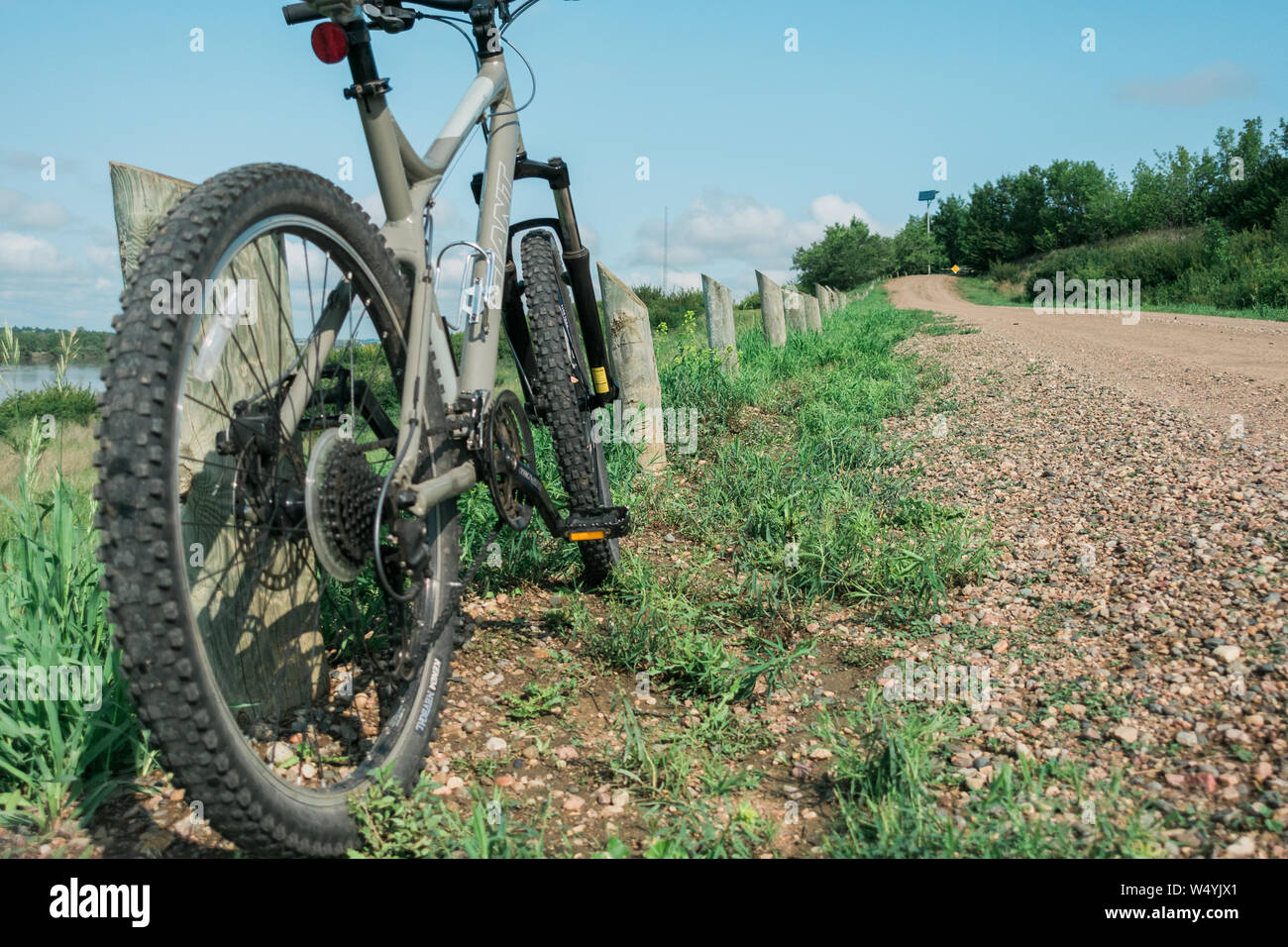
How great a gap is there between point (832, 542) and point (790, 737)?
4.21 ft

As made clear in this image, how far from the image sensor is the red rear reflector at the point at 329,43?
2076 mm

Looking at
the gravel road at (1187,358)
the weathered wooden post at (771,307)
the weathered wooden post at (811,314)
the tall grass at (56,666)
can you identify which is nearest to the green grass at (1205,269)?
the gravel road at (1187,358)

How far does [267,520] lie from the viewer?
6.36ft

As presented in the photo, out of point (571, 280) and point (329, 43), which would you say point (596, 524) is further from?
point (329, 43)

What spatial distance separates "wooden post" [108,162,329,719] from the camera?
218 cm

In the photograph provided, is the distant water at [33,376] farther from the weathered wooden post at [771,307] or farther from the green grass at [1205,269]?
the green grass at [1205,269]

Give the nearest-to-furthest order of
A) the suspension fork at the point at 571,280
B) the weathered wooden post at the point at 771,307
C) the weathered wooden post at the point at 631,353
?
the suspension fork at the point at 571,280
the weathered wooden post at the point at 631,353
the weathered wooden post at the point at 771,307

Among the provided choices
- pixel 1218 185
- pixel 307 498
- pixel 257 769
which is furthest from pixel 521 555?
pixel 1218 185

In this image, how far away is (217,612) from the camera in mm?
2230

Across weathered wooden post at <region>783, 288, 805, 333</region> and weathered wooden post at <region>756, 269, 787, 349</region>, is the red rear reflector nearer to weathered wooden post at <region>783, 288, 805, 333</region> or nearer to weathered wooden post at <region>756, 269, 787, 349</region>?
weathered wooden post at <region>756, 269, 787, 349</region>

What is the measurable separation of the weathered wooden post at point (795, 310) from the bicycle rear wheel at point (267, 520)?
10553 millimetres
